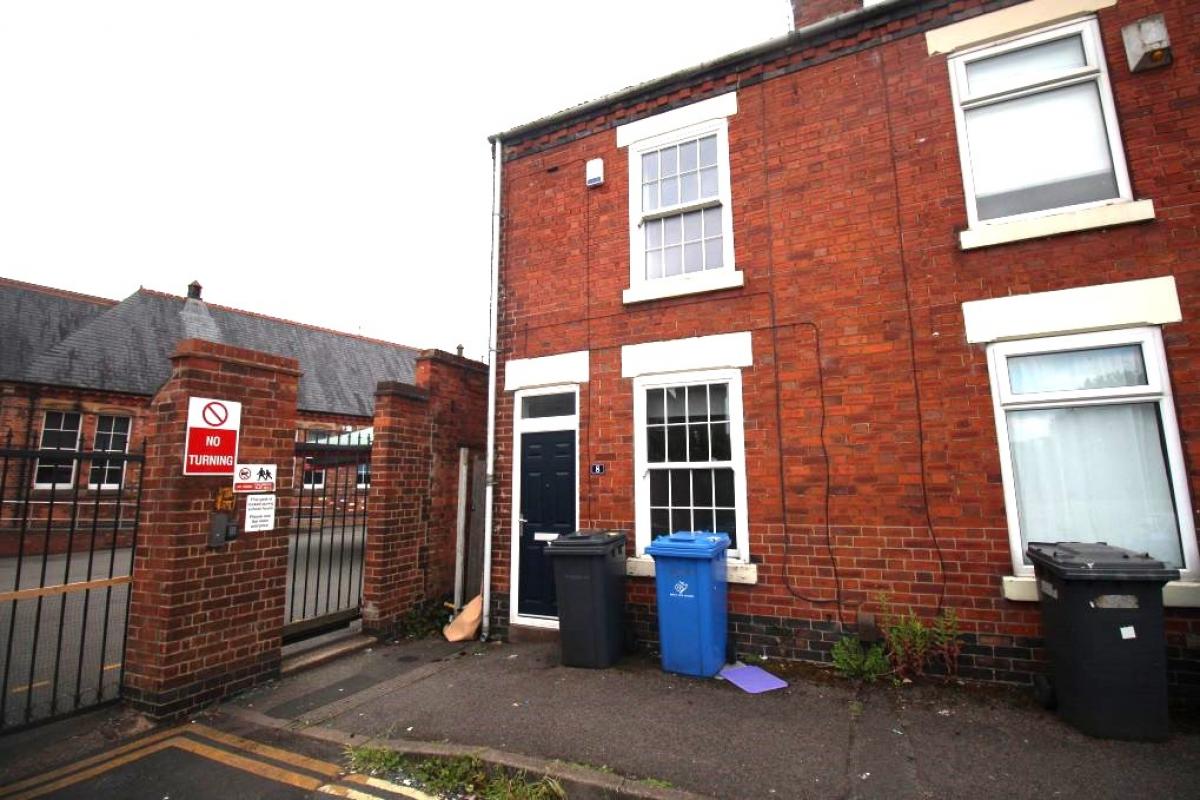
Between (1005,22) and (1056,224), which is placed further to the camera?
(1005,22)

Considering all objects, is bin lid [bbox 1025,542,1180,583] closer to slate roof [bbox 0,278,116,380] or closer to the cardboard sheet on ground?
the cardboard sheet on ground

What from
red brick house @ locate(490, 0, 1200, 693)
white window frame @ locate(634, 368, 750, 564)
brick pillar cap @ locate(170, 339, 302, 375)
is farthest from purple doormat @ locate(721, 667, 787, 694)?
brick pillar cap @ locate(170, 339, 302, 375)

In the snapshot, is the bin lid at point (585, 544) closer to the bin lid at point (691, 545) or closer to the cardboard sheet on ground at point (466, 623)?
the bin lid at point (691, 545)

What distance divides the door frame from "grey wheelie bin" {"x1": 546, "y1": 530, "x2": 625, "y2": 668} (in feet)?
2.85

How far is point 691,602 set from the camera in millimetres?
5191

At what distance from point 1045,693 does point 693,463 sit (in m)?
3.32

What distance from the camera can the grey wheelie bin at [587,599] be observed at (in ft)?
18.2

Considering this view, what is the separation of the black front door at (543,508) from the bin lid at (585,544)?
0.83 metres

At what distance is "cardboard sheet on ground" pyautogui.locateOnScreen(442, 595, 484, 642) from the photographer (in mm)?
6738

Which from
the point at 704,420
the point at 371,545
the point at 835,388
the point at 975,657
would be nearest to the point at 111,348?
the point at 371,545

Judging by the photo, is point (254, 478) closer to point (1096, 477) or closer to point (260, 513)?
point (260, 513)

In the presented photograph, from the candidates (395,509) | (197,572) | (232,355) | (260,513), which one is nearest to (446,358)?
(395,509)

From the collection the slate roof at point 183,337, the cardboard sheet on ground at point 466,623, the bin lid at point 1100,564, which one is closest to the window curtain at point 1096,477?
the bin lid at point 1100,564

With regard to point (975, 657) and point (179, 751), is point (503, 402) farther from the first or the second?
point (975, 657)
